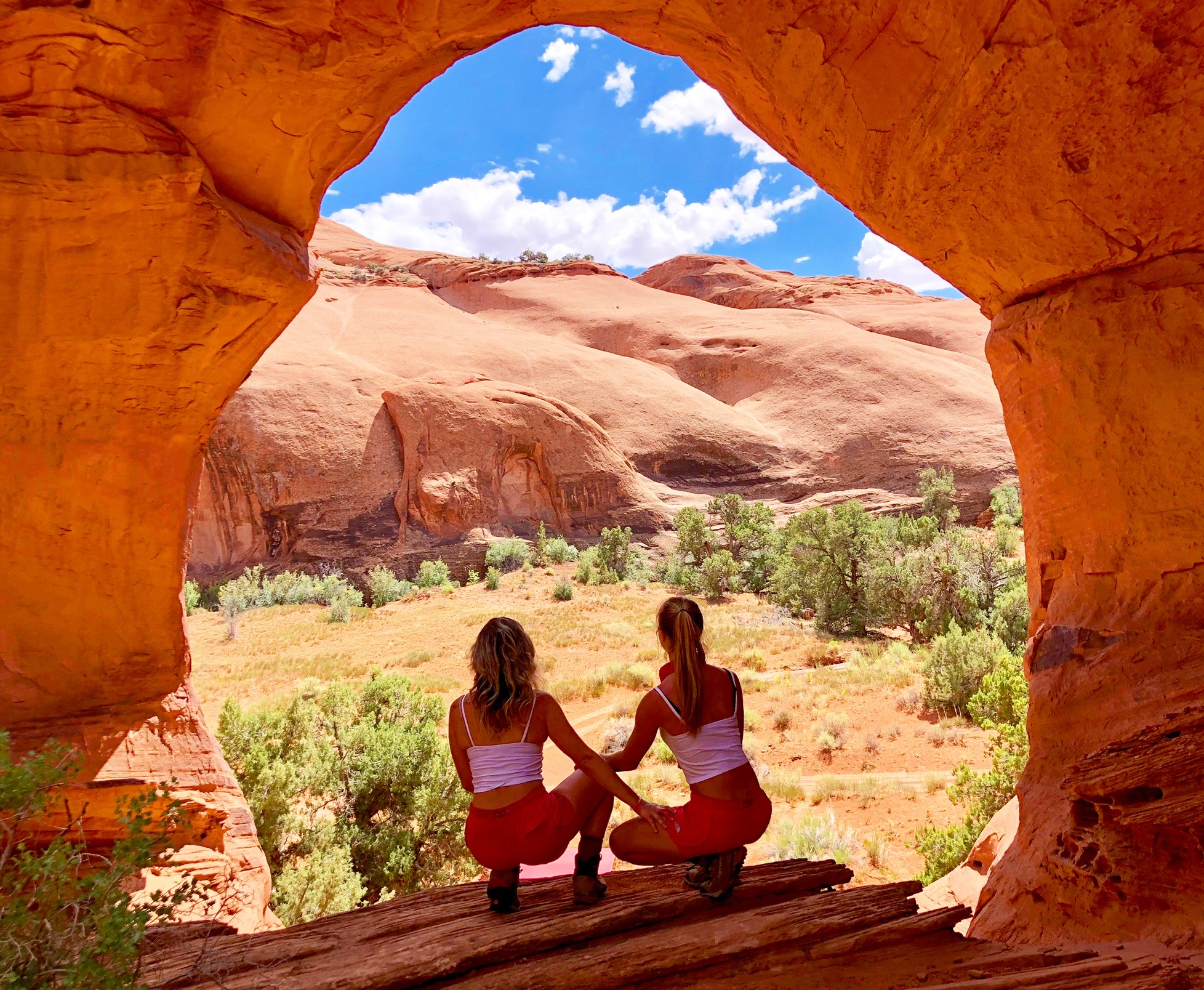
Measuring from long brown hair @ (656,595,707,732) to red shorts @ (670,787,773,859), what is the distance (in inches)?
13.1

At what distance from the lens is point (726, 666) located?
1228 centimetres

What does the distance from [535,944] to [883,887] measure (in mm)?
1470

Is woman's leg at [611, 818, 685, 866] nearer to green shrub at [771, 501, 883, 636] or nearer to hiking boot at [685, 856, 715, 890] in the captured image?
hiking boot at [685, 856, 715, 890]

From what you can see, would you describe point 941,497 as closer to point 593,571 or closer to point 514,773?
point 593,571

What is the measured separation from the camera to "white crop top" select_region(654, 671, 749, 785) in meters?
2.93

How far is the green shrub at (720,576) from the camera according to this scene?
1973 cm

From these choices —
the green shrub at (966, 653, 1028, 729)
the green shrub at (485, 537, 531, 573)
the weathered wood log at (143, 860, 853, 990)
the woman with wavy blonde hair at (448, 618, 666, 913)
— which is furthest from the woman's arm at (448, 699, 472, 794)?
the green shrub at (485, 537, 531, 573)

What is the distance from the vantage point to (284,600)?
1972 centimetres

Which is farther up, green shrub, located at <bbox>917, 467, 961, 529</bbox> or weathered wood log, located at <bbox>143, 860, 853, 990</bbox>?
green shrub, located at <bbox>917, 467, 961, 529</bbox>

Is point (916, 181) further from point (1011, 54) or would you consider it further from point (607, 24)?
point (607, 24)

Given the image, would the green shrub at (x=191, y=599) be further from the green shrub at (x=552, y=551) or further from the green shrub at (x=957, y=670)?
the green shrub at (x=957, y=670)

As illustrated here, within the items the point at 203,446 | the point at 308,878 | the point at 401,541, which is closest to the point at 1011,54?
the point at 203,446

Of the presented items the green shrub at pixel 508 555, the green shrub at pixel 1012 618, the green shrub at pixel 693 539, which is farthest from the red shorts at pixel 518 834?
the green shrub at pixel 693 539

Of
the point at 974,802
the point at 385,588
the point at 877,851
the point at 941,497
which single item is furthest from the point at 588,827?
the point at 941,497
